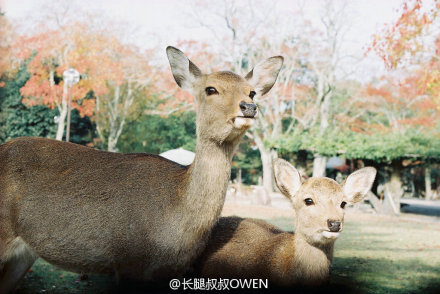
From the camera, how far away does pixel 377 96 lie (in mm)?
21109

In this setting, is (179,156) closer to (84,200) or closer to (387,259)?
(387,259)

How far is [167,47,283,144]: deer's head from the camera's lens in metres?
2.57

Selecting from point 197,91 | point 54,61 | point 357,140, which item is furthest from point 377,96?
point 197,91

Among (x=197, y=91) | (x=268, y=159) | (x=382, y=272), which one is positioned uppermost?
(x=268, y=159)

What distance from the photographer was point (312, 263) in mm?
2902

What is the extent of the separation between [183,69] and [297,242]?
145 cm

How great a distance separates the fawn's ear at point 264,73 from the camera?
305 centimetres

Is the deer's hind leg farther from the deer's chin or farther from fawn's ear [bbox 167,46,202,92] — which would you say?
the deer's chin

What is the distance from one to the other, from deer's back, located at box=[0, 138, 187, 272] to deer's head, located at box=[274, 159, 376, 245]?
759 millimetres

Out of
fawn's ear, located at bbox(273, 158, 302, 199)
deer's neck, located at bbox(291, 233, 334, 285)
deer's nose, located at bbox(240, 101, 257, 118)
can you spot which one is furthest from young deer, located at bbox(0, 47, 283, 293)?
deer's neck, located at bbox(291, 233, 334, 285)

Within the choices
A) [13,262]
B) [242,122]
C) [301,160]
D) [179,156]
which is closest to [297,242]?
[242,122]

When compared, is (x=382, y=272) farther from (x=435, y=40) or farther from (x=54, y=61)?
(x=54, y=61)

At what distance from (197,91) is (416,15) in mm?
6867

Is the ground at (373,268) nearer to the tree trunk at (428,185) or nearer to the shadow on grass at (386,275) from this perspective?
the shadow on grass at (386,275)
